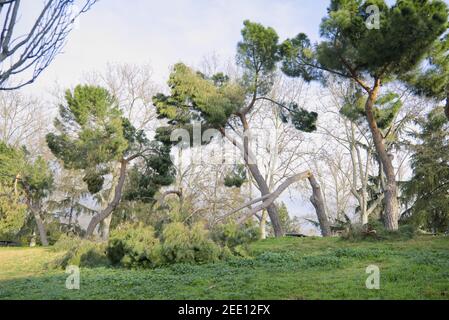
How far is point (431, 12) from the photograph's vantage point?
10.8 meters

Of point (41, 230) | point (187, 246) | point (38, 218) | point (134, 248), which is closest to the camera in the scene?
point (134, 248)

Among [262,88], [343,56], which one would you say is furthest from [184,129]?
[343,56]

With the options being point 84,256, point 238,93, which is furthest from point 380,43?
point 84,256

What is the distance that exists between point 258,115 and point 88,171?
10.7 meters

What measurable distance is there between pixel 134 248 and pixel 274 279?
336 centimetres

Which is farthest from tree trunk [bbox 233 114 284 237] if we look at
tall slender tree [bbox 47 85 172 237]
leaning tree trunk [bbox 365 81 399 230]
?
leaning tree trunk [bbox 365 81 399 230]

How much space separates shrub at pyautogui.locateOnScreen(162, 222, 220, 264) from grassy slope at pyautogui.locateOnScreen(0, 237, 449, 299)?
0.45 m

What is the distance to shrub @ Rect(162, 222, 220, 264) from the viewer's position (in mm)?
8469

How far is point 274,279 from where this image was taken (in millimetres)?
6359

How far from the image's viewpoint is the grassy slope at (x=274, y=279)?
540 cm

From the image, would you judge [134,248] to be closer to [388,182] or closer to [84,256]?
[84,256]

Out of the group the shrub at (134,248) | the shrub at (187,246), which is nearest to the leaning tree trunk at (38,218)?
the shrub at (134,248)
